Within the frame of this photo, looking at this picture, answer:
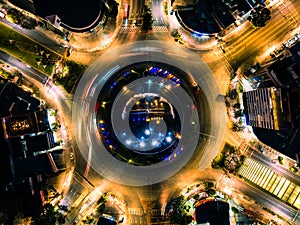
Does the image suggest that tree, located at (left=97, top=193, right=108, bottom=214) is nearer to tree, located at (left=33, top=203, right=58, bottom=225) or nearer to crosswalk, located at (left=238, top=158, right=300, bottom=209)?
tree, located at (left=33, top=203, right=58, bottom=225)

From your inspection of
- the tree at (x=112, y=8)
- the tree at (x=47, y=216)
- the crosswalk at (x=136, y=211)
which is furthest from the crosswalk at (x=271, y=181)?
the tree at (x=112, y=8)

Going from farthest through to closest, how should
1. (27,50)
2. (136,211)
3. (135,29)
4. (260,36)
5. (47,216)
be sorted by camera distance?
(260,36) < (135,29) < (136,211) < (27,50) < (47,216)

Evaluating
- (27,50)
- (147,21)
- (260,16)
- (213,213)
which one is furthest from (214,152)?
(27,50)

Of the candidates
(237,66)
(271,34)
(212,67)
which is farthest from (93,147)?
(271,34)

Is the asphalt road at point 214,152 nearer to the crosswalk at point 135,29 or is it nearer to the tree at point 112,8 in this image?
the crosswalk at point 135,29

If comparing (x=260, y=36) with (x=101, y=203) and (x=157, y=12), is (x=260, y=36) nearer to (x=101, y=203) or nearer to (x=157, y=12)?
(x=157, y=12)

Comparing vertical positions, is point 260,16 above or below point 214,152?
above
